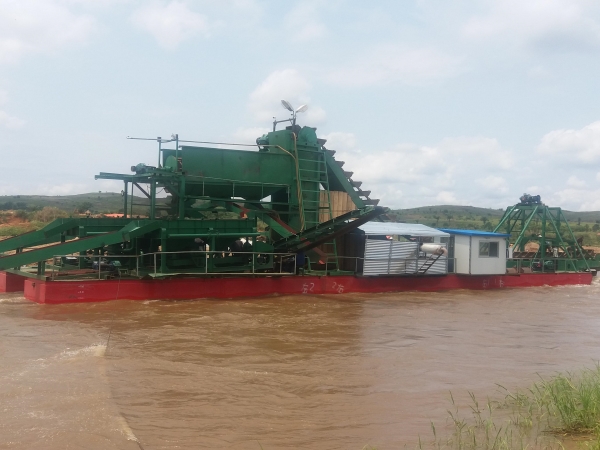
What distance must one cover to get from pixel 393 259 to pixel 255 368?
1143 cm

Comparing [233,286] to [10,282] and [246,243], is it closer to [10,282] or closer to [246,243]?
[246,243]

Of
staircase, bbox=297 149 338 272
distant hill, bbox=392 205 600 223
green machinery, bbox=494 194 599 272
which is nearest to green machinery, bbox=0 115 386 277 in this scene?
staircase, bbox=297 149 338 272

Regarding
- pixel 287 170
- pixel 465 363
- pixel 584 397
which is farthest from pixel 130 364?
pixel 287 170

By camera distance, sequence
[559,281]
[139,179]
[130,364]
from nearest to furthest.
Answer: [130,364] → [139,179] → [559,281]

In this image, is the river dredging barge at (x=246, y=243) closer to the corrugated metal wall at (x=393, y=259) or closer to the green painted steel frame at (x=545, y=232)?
the corrugated metal wall at (x=393, y=259)

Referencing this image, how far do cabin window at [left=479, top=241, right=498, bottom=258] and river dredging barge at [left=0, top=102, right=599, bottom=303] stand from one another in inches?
2.3

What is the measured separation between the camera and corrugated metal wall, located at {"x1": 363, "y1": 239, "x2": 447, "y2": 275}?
18.7 m

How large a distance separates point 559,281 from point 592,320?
33.9 ft

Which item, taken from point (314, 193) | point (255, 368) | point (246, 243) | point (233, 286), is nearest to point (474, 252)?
Answer: point (314, 193)

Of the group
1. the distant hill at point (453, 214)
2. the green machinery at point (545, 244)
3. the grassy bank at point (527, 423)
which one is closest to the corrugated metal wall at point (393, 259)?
the green machinery at point (545, 244)

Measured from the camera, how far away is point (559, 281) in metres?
24.3

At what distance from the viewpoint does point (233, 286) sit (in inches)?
619

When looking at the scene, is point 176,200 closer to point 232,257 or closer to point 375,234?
point 232,257

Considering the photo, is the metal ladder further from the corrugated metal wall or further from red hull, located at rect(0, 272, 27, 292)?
red hull, located at rect(0, 272, 27, 292)
